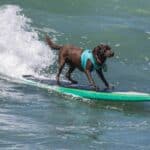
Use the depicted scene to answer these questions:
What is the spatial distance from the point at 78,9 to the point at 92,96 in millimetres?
11416

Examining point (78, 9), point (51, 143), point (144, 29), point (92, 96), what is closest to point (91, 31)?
point (144, 29)

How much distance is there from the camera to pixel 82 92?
12828mm

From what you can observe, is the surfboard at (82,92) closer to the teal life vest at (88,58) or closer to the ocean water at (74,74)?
the ocean water at (74,74)

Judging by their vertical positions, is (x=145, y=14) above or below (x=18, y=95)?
above

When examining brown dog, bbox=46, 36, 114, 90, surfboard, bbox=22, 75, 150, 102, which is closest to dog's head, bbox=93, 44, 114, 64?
brown dog, bbox=46, 36, 114, 90

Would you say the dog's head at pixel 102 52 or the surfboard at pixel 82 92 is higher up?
the dog's head at pixel 102 52

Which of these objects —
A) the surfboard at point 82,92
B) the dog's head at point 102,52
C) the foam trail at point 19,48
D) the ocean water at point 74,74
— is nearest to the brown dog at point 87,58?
the dog's head at point 102,52

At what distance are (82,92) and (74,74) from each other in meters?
2.33

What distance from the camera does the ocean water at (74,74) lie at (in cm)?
948

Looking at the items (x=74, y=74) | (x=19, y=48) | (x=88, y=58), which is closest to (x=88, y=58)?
(x=88, y=58)

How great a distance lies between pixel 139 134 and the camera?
10.0 meters

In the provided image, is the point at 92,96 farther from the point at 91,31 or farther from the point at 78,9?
the point at 78,9

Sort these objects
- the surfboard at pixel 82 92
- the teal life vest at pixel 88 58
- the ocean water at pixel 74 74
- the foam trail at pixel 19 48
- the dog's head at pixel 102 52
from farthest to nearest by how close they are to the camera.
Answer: the foam trail at pixel 19 48
the teal life vest at pixel 88 58
the dog's head at pixel 102 52
the surfboard at pixel 82 92
the ocean water at pixel 74 74

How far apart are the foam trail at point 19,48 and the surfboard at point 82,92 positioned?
93 cm
